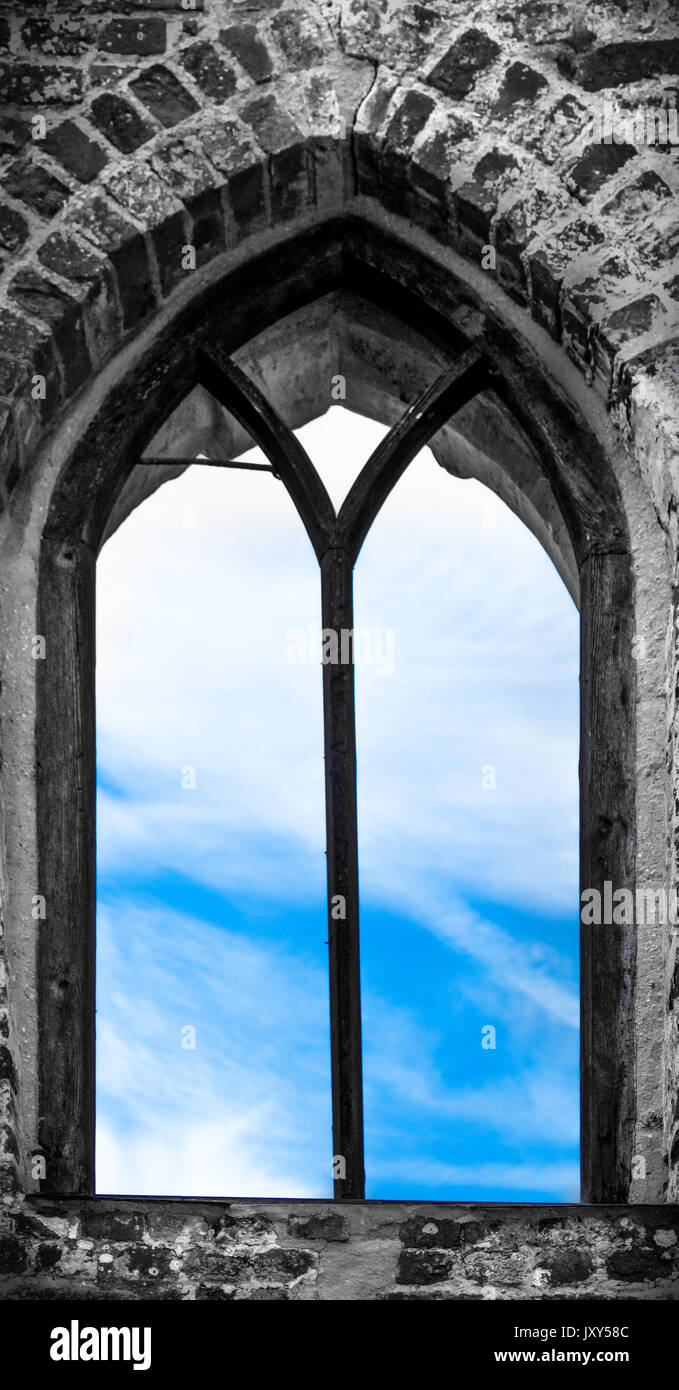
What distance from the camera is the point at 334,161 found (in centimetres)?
466

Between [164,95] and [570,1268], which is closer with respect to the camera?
[570,1268]

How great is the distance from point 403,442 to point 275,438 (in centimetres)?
33

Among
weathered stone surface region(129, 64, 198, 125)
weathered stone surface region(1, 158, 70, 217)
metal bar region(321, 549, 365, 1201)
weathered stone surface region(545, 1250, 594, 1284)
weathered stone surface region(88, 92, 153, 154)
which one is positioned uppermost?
weathered stone surface region(129, 64, 198, 125)

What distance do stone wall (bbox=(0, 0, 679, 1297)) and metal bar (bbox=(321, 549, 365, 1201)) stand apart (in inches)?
29.9

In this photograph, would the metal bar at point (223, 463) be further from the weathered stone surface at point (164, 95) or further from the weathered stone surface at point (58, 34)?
the weathered stone surface at point (58, 34)

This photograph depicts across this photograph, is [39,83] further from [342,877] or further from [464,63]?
[342,877]

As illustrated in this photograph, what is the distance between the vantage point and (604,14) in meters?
4.64

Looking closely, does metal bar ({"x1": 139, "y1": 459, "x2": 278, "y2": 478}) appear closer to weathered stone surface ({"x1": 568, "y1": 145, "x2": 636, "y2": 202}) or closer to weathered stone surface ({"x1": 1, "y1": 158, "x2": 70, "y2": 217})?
weathered stone surface ({"x1": 1, "y1": 158, "x2": 70, "y2": 217})

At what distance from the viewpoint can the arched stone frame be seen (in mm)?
4098

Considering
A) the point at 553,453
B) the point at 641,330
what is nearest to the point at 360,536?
the point at 553,453

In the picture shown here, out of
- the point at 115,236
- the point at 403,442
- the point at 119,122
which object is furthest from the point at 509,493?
the point at 119,122

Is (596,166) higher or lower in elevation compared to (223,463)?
higher

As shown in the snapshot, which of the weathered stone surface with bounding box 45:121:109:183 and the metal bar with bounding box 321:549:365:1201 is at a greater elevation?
the weathered stone surface with bounding box 45:121:109:183

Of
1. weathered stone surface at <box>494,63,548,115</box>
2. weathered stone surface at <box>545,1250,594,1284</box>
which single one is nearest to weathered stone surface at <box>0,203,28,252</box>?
weathered stone surface at <box>494,63,548,115</box>
